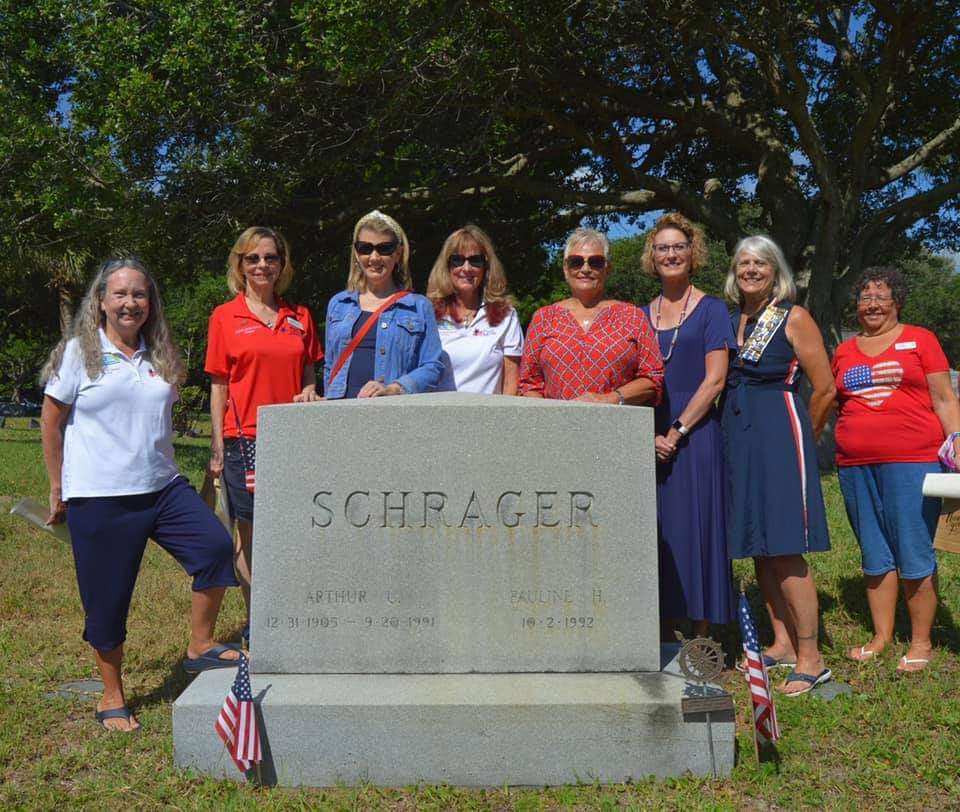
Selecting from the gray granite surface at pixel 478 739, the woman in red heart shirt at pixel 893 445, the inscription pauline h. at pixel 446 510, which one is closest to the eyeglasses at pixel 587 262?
the inscription pauline h. at pixel 446 510

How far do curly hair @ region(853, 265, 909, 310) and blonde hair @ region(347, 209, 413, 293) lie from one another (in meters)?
2.39

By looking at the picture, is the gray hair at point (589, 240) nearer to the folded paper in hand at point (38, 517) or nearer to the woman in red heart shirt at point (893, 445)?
the woman in red heart shirt at point (893, 445)

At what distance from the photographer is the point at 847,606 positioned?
230 inches

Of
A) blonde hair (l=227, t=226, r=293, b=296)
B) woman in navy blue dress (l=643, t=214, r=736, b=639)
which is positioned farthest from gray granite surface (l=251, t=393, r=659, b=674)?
blonde hair (l=227, t=226, r=293, b=296)

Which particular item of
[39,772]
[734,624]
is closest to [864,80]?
[734,624]

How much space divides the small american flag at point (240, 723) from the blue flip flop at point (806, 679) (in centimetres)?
243

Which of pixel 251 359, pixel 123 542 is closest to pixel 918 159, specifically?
pixel 251 359

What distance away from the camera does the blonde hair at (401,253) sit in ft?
15.1

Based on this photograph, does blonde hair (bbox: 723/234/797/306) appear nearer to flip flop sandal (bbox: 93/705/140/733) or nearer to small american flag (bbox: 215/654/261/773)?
small american flag (bbox: 215/654/261/773)

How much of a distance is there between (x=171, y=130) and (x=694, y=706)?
9.54 m

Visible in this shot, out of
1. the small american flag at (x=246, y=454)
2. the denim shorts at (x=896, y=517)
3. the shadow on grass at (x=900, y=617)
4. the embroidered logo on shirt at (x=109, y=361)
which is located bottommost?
the shadow on grass at (x=900, y=617)

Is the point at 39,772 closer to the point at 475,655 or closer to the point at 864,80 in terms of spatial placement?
the point at 475,655

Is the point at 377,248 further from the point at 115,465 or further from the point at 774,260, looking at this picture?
the point at 774,260

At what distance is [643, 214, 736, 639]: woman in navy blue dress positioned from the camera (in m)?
4.36
